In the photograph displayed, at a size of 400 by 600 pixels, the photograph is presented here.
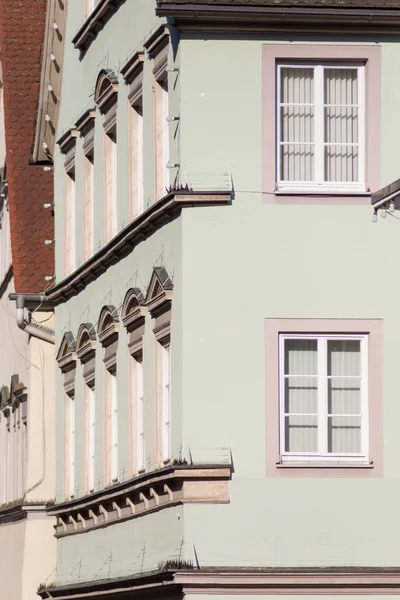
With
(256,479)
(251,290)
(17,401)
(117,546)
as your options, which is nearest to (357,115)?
(251,290)

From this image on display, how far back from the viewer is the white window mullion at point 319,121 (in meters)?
22.9

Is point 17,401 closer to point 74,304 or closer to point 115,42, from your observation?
point 74,304

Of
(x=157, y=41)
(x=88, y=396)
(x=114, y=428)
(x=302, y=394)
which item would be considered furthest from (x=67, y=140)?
(x=302, y=394)

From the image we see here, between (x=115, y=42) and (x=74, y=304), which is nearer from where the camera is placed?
(x=115, y=42)

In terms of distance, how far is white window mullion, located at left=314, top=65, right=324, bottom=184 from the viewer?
2289 centimetres

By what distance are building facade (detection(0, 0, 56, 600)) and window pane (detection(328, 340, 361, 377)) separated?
9.91 metres

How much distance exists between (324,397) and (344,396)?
0.77 feet

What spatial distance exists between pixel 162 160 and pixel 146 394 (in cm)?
270

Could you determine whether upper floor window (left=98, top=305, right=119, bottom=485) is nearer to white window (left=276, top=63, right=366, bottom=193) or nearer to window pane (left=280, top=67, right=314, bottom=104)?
white window (left=276, top=63, right=366, bottom=193)

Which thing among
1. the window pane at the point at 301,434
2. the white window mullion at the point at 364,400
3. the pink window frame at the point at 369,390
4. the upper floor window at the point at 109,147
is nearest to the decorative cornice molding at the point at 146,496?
the pink window frame at the point at 369,390

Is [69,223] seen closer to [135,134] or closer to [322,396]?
[135,134]

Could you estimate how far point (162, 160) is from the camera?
24.5m

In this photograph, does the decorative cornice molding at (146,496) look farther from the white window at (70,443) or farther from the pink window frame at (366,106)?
the pink window frame at (366,106)

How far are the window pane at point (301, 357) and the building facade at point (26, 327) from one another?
9715mm
